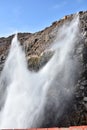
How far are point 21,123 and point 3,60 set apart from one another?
1270 centimetres

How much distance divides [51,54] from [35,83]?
13.9 ft

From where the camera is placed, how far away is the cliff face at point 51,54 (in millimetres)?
38056

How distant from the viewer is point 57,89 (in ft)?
133

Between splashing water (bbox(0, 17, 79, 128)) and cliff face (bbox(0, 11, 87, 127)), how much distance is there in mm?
857

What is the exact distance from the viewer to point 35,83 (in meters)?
44.2

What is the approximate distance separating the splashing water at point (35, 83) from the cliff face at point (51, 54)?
2.81 ft

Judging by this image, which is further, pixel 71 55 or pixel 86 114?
pixel 71 55

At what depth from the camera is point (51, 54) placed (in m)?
44.9

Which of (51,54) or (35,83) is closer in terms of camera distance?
(35,83)

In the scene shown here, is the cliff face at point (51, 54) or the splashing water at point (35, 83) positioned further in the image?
the splashing water at point (35, 83)

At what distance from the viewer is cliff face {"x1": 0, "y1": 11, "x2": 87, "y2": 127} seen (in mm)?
38056

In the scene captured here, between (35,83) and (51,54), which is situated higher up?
(51,54)

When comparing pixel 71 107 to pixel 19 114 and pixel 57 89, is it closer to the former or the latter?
pixel 57 89

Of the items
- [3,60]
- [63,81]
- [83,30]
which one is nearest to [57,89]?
[63,81]
